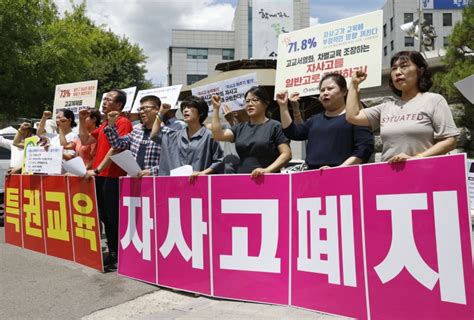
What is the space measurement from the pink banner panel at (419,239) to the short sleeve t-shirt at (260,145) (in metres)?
1.07

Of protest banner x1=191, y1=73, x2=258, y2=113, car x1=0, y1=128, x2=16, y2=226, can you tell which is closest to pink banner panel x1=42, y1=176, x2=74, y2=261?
protest banner x1=191, y1=73, x2=258, y2=113

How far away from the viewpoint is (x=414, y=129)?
10.5ft

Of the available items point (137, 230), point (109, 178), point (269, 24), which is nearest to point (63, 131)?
point (109, 178)

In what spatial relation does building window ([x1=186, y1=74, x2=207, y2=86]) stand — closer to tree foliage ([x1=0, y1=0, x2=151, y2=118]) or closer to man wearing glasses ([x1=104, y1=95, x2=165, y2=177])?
tree foliage ([x1=0, y1=0, x2=151, y2=118])

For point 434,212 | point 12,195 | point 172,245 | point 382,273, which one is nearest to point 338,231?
point 382,273

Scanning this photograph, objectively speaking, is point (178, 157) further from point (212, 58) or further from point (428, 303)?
point (212, 58)

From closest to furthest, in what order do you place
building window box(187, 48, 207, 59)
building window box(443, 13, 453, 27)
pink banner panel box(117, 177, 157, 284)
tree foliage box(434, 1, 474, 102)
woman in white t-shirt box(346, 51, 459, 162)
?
woman in white t-shirt box(346, 51, 459, 162), pink banner panel box(117, 177, 157, 284), tree foliage box(434, 1, 474, 102), building window box(443, 13, 453, 27), building window box(187, 48, 207, 59)

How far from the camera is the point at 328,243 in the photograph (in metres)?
A: 3.44

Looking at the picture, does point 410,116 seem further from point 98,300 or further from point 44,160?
point 44,160

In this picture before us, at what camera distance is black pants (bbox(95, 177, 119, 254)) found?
17.3ft

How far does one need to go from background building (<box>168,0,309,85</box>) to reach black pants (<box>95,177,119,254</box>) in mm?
60358

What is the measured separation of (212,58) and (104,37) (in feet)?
120

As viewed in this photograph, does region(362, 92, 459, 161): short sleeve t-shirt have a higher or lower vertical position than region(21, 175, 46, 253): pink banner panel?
higher

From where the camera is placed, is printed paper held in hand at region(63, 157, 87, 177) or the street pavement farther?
printed paper held in hand at region(63, 157, 87, 177)
